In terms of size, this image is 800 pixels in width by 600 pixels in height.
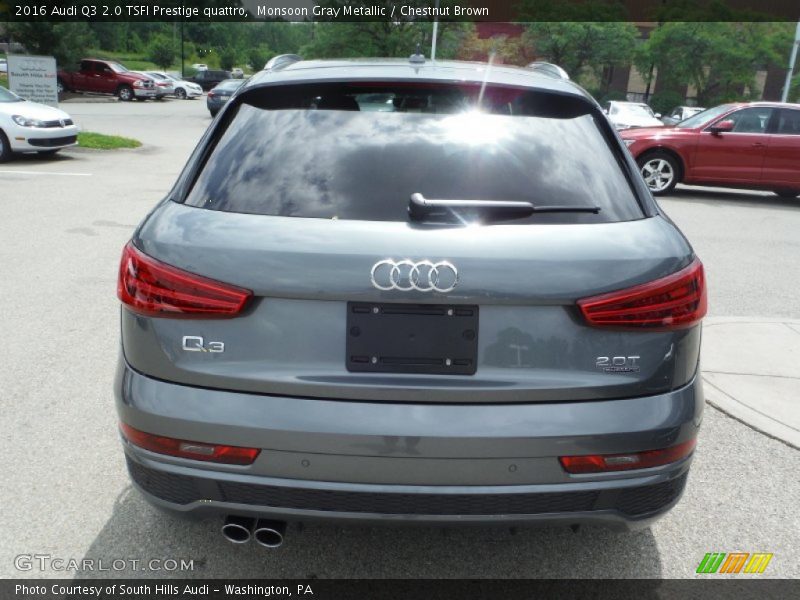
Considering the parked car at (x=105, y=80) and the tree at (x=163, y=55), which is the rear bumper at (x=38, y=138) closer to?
the parked car at (x=105, y=80)

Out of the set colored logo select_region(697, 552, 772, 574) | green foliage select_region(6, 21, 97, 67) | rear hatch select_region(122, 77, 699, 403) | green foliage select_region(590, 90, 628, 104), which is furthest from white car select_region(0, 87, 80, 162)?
green foliage select_region(590, 90, 628, 104)

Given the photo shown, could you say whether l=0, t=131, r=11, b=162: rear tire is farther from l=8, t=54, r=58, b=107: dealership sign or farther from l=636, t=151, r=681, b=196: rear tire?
l=636, t=151, r=681, b=196: rear tire

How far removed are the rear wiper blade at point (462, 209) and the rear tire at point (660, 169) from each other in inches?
476

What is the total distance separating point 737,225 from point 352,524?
1028cm

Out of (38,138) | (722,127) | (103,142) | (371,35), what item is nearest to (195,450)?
(722,127)

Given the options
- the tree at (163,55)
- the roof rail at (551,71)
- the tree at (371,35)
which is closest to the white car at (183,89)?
the tree at (371,35)

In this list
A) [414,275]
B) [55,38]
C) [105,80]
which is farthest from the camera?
[105,80]

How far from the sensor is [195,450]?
2229 mm

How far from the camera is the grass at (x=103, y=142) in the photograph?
1677 centimetres

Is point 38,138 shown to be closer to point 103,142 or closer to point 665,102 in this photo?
point 103,142

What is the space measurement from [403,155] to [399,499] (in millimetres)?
1071

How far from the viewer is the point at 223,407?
85.7 inches

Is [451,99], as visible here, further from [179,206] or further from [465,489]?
[465,489]

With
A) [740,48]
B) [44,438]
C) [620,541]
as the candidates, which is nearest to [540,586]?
[620,541]
